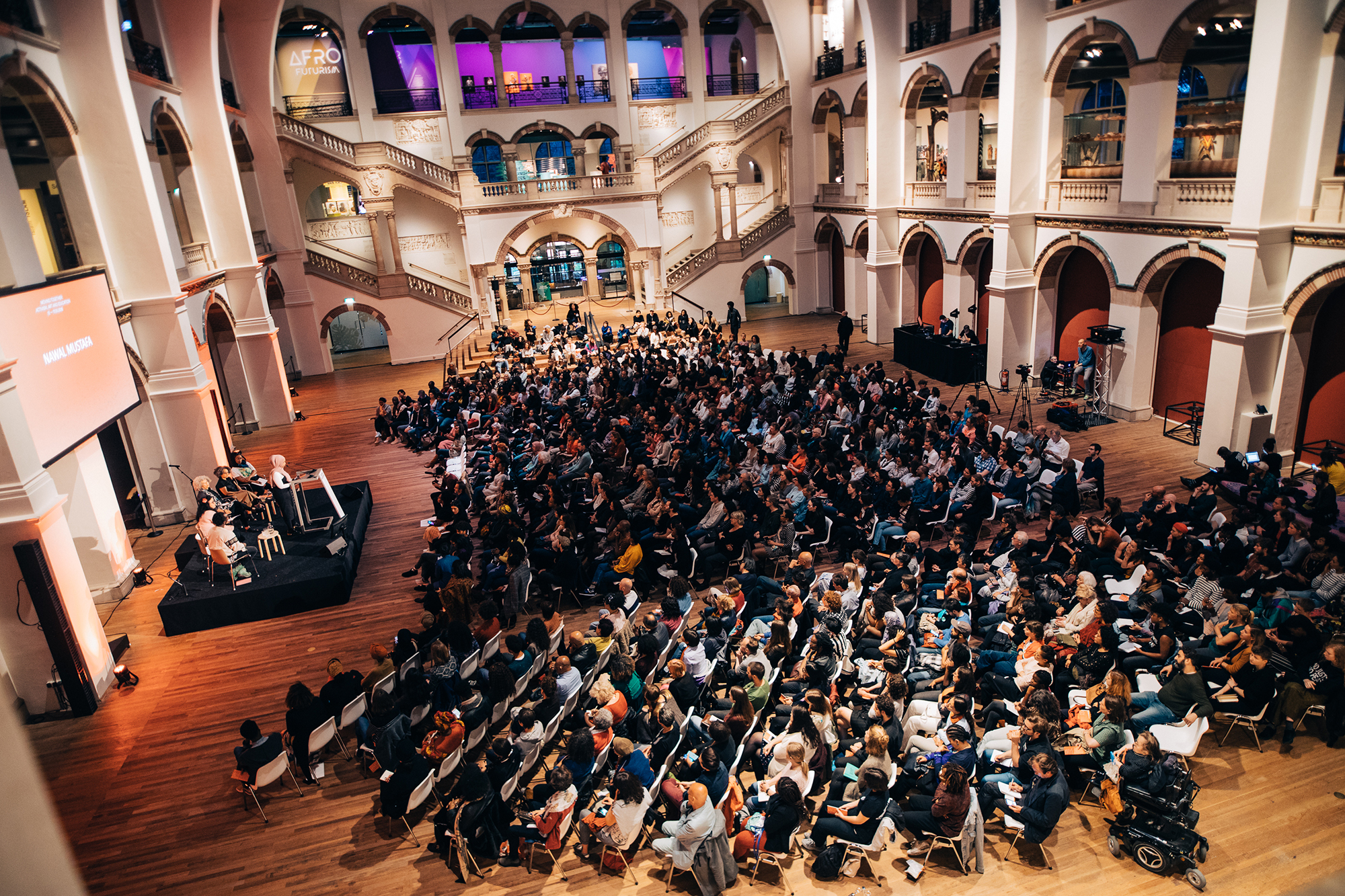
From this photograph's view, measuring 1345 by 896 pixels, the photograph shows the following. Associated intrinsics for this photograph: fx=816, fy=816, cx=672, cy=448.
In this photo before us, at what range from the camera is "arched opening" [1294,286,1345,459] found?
1227cm

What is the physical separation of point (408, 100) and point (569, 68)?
5.68 meters

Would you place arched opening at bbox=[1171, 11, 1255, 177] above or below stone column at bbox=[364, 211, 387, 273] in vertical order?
above

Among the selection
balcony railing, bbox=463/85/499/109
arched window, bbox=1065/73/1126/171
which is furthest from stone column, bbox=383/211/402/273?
arched window, bbox=1065/73/1126/171

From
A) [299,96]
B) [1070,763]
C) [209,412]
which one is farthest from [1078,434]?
[299,96]

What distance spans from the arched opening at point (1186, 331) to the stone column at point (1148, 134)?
1.40 metres

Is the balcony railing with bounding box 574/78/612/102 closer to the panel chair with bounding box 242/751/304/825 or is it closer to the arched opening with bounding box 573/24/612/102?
the arched opening with bounding box 573/24/612/102

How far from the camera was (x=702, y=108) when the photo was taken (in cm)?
2977

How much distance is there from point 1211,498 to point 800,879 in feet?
24.8

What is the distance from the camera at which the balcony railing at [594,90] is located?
29.3 metres

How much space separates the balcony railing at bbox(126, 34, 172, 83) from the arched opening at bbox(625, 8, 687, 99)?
1610 cm

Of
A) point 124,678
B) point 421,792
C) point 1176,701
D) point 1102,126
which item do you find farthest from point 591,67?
point 1176,701

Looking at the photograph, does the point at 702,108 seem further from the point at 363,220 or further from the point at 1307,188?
the point at 1307,188

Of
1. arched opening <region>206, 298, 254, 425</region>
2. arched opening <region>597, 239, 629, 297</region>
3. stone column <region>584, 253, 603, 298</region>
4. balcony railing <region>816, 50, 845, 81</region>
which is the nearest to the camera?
arched opening <region>206, 298, 254, 425</region>

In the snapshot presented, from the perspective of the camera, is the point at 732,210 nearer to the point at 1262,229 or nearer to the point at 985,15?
the point at 985,15
